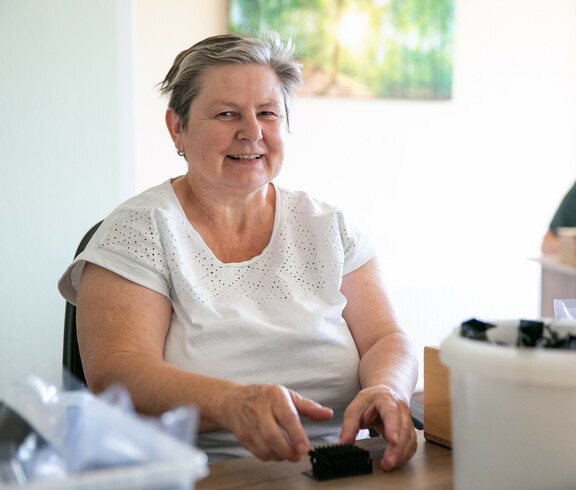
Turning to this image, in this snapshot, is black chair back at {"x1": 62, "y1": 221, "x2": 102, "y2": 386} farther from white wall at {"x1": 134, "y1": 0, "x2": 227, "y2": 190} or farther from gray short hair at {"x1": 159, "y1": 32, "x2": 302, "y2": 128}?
white wall at {"x1": 134, "y1": 0, "x2": 227, "y2": 190}

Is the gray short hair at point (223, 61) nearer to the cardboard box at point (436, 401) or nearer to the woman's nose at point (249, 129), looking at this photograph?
the woman's nose at point (249, 129)

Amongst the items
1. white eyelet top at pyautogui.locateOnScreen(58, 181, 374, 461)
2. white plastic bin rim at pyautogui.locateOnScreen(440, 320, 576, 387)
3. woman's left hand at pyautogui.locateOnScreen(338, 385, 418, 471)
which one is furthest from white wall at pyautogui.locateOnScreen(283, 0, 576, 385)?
white plastic bin rim at pyautogui.locateOnScreen(440, 320, 576, 387)

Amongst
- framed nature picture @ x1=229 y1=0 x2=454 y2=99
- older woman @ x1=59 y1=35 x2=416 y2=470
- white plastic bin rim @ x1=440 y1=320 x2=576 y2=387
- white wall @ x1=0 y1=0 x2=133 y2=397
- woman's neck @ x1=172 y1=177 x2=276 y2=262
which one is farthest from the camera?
framed nature picture @ x1=229 y1=0 x2=454 y2=99

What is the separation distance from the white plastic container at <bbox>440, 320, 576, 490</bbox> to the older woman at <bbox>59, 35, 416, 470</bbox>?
1.11 feet

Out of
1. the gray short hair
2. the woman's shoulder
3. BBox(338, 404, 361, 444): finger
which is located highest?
the gray short hair

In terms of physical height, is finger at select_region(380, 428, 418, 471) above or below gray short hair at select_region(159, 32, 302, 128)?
below

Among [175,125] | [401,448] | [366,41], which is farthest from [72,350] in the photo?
[366,41]

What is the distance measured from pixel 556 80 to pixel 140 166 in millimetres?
2176

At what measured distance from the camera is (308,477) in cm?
89

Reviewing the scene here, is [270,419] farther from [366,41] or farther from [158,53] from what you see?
[366,41]

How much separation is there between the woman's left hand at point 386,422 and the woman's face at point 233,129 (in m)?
0.55

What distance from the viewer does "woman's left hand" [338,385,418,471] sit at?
3.12ft

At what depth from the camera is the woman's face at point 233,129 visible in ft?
4.74

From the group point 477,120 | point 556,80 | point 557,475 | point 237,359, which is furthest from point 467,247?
point 557,475
